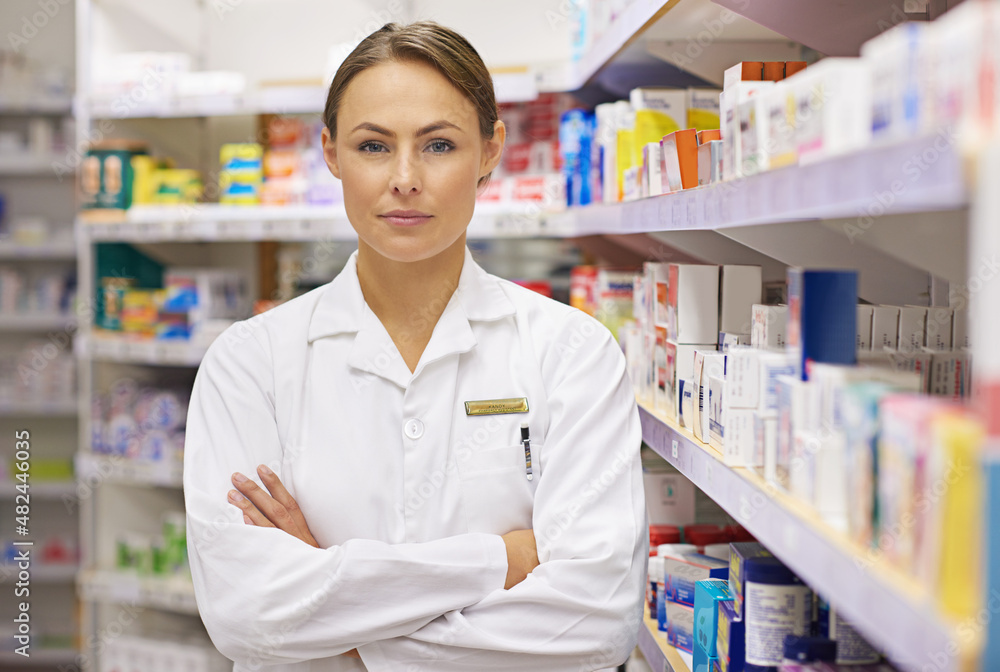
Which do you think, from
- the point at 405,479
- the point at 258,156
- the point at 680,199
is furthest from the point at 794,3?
the point at 258,156

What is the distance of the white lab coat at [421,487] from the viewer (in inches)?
58.8

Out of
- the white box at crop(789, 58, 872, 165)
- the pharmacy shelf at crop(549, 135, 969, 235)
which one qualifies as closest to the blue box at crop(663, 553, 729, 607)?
the pharmacy shelf at crop(549, 135, 969, 235)

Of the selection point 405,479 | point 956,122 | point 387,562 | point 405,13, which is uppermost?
point 405,13

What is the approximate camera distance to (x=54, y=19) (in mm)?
5008

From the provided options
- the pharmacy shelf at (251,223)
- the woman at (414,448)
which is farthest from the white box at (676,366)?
the pharmacy shelf at (251,223)

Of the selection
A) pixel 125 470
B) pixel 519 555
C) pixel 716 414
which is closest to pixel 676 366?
pixel 716 414

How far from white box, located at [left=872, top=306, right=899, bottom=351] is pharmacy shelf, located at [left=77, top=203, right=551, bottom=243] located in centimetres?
174

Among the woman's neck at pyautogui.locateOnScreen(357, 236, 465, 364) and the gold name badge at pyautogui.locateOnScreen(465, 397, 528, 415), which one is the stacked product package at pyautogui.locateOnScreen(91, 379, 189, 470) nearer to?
the woman's neck at pyautogui.locateOnScreen(357, 236, 465, 364)

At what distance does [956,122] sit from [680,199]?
3.03 feet

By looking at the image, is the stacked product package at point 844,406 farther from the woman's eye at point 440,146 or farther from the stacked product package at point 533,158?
the stacked product package at point 533,158

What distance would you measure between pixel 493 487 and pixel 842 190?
37.0 inches

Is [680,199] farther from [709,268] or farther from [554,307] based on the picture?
[554,307]

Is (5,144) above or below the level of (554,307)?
above

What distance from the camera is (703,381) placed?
1626 mm
